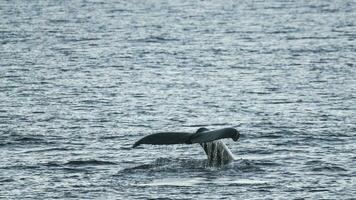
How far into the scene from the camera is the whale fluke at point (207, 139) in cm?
2650

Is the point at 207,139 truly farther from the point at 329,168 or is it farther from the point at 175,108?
the point at 175,108

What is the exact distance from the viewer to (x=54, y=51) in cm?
7294

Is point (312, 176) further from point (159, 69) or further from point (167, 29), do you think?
point (167, 29)

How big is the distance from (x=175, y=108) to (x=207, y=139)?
18.5 metres

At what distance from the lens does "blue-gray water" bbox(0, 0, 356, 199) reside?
2881 cm

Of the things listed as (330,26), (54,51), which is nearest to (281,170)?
(54,51)

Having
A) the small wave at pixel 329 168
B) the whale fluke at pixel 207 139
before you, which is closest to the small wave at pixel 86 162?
the whale fluke at pixel 207 139

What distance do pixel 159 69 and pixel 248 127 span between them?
2269 cm

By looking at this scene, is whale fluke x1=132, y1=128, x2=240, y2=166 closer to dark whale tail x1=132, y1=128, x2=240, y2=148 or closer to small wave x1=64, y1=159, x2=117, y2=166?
dark whale tail x1=132, y1=128, x2=240, y2=148

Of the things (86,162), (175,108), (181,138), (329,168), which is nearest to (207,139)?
(181,138)

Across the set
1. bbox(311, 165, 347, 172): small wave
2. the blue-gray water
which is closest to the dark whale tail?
the blue-gray water

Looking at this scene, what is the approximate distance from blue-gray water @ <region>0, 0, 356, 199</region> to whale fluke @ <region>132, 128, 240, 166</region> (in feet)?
1.36

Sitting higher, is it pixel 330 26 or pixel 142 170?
pixel 330 26

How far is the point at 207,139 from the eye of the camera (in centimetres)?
2694
